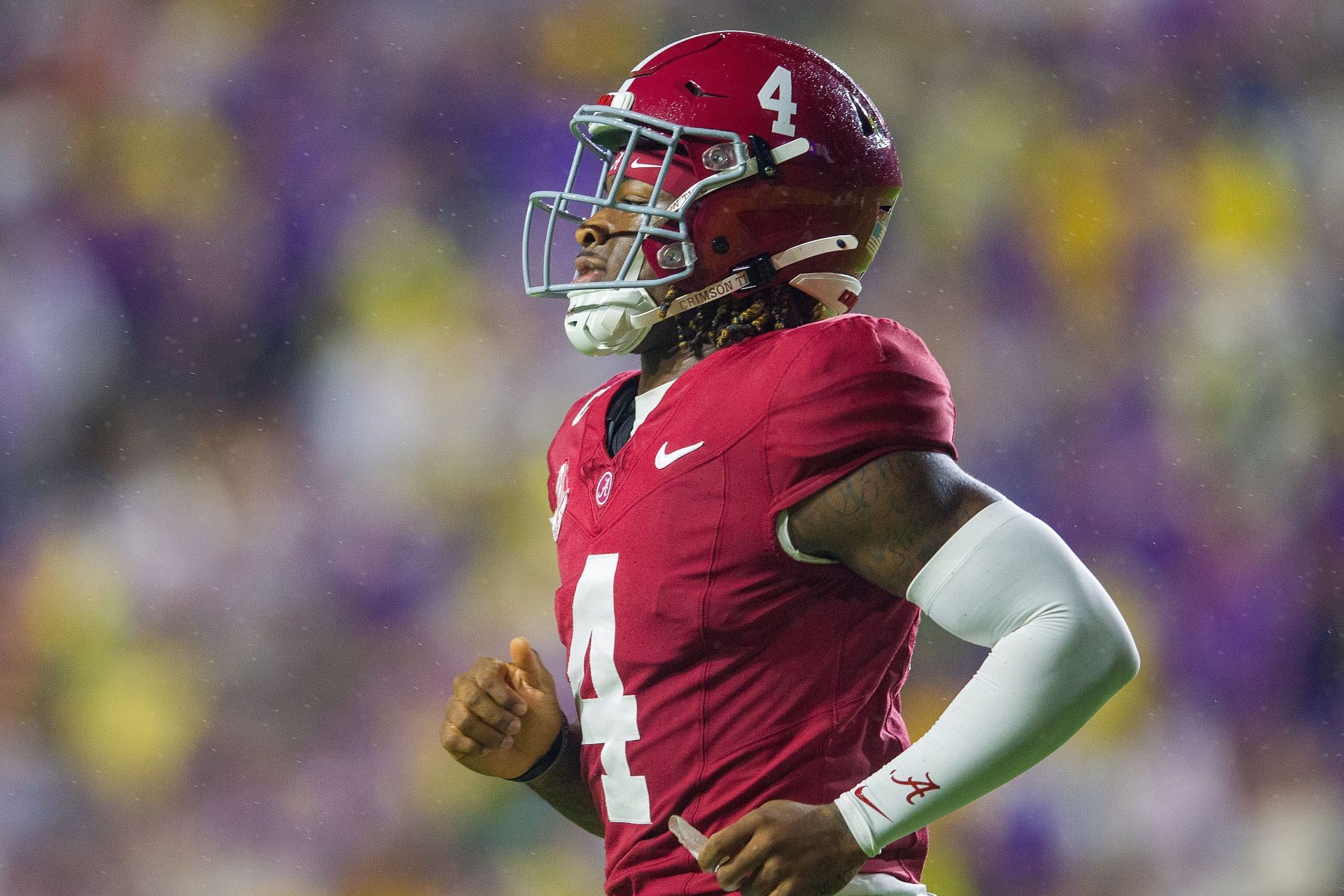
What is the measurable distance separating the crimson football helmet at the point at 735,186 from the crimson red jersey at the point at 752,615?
0.15 meters

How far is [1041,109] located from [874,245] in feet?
5.52

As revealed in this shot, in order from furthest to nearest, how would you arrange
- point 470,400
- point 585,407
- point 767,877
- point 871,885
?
point 470,400
point 585,407
point 871,885
point 767,877

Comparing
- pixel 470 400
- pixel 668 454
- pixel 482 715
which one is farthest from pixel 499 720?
pixel 470 400

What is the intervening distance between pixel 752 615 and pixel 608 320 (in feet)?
1.12

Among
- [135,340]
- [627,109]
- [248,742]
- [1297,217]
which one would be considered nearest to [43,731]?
[248,742]

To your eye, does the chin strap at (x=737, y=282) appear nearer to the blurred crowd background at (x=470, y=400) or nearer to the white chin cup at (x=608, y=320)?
the white chin cup at (x=608, y=320)

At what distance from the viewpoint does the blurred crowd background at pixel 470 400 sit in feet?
8.47

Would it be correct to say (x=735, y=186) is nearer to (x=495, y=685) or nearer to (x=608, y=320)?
(x=608, y=320)

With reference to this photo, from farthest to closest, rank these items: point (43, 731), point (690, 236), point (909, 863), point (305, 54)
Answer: point (305, 54) < point (43, 731) < point (690, 236) < point (909, 863)

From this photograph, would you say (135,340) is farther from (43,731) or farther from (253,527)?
(43,731)

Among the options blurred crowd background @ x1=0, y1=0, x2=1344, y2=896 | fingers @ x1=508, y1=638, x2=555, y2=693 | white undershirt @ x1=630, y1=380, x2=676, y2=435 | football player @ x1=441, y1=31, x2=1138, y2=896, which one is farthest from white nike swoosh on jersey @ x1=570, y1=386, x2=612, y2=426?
blurred crowd background @ x1=0, y1=0, x2=1344, y2=896

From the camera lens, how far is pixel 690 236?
1.31 metres

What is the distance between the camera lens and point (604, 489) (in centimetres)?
125

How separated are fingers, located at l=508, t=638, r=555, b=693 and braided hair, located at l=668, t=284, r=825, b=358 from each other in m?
0.33
